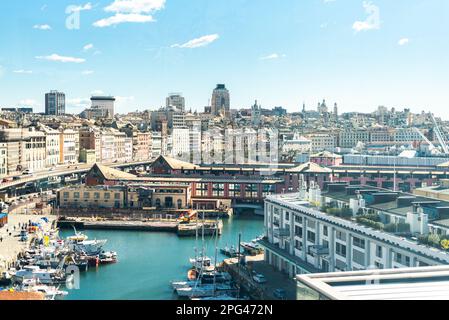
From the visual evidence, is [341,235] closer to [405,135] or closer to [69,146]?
[69,146]

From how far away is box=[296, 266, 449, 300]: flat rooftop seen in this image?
0.80m

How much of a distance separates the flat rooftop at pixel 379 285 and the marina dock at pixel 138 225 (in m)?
5.88

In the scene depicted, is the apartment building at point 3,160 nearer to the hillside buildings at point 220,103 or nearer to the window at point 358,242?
the window at point 358,242

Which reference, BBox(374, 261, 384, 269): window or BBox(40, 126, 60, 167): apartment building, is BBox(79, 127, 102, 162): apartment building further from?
BBox(374, 261, 384, 269): window

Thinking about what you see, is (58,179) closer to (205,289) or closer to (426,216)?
(205,289)

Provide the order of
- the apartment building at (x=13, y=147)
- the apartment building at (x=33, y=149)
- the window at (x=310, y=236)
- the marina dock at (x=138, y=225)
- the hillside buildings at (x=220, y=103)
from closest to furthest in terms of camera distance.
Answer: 1. the window at (x=310, y=236)
2. the marina dock at (x=138, y=225)
3. the apartment building at (x=13, y=147)
4. the apartment building at (x=33, y=149)
5. the hillside buildings at (x=220, y=103)

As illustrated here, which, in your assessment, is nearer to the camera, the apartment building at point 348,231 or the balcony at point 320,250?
the apartment building at point 348,231

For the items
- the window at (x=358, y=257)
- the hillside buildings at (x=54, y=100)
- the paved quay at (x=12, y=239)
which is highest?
the hillside buildings at (x=54, y=100)

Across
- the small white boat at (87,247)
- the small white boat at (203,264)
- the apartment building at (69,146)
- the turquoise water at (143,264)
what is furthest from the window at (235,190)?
the apartment building at (69,146)

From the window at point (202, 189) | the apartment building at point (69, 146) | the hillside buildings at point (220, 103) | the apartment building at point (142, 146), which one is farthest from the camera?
the hillside buildings at point (220, 103)

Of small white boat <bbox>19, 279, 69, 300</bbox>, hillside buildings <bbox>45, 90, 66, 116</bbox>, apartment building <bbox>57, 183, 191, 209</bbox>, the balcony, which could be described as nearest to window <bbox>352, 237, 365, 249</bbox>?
the balcony

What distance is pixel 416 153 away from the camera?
11383 mm

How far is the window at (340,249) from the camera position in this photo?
3.47 m
